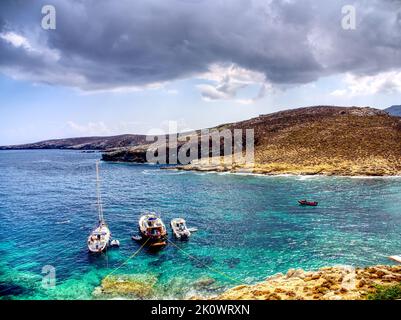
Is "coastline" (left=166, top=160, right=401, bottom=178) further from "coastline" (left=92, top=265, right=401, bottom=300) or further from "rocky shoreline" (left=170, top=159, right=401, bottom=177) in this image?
"coastline" (left=92, top=265, right=401, bottom=300)

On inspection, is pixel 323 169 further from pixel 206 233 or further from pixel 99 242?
pixel 99 242

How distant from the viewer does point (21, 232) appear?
A: 159 feet

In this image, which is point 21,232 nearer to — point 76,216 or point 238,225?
point 76,216

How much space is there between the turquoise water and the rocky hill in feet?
65.5

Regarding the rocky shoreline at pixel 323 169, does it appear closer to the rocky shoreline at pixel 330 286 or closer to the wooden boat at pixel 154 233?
the wooden boat at pixel 154 233

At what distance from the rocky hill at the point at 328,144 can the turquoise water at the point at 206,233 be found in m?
20.0

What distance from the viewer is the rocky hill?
10250cm

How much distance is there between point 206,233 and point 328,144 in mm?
90838

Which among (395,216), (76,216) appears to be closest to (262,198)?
(395,216)

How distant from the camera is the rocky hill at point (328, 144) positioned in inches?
4035

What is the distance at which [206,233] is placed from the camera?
45.6 meters

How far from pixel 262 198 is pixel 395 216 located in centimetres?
2489

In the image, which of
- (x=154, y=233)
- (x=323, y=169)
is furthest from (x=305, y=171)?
(x=154, y=233)

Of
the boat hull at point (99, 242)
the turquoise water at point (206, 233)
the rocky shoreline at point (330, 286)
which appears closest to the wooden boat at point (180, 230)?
the turquoise water at point (206, 233)
